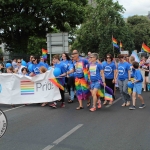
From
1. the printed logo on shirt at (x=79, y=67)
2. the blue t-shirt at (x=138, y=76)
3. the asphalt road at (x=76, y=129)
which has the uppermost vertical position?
the printed logo on shirt at (x=79, y=67)

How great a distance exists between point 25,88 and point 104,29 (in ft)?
127

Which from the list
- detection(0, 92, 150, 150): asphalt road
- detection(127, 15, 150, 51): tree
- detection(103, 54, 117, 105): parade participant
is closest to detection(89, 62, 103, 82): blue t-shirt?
detection(0, 92, 150, 150): asphalt road

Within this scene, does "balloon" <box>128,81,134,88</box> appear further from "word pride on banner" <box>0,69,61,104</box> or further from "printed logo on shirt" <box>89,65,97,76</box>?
"word pride on banner" <box>0,69,61,104</box>

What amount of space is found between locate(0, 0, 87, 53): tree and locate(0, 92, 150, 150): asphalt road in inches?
759

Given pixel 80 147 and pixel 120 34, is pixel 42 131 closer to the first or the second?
pixel 80 147

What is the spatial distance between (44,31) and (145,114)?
2435cm

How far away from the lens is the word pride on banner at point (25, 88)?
420 inches

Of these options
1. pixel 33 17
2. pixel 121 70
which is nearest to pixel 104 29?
pixel 33 17

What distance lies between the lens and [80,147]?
5801mm

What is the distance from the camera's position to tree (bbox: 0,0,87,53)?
28203mm

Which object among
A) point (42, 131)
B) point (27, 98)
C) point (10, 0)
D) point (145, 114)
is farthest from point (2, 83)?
point (10, 0)

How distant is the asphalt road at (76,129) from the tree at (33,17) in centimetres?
1928

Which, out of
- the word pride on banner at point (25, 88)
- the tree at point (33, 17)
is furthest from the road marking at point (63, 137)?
the tree at point (33, 17)

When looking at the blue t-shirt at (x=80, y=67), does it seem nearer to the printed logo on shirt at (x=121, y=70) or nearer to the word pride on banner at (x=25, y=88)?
the word pride on banner at (x=25, y=88)
